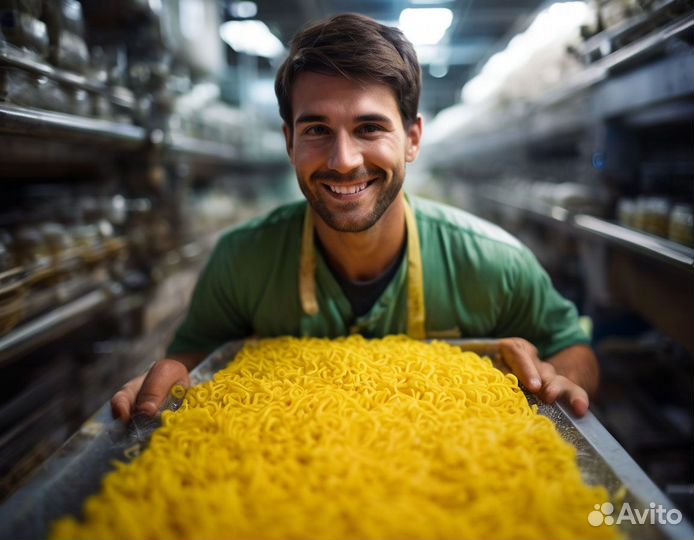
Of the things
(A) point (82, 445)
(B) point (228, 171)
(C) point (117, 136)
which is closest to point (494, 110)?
(B) point (228, 171)

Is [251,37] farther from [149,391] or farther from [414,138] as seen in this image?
[149,391]

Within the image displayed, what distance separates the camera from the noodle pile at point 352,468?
911 millimetres

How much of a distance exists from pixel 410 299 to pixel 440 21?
144 inches

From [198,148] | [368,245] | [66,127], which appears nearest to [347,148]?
[368,245]

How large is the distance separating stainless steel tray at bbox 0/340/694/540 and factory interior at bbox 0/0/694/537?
0.11 meters

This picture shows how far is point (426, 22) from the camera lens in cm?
440

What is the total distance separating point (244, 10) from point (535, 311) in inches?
168

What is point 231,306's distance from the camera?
76.6 inches

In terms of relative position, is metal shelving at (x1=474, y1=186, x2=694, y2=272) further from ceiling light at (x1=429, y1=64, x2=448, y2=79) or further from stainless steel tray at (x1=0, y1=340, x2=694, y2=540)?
ceiling light at (x1=429, y1=64, x2=448, y2=79)

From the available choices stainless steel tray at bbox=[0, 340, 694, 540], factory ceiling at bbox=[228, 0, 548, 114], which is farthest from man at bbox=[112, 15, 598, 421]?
factory ceiling at bbox=[228, 0, 548, 114]

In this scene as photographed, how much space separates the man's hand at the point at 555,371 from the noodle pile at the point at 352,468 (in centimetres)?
7

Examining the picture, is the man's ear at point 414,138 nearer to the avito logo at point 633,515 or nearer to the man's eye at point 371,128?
the man's eye at point 371,128

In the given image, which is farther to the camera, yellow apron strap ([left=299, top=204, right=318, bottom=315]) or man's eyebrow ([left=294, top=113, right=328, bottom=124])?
yellow apron strap ([left=299, top=204, right=318, bottom=315])

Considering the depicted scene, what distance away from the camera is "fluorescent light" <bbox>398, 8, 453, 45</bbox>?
405 cm
